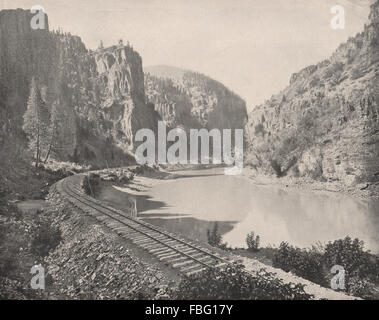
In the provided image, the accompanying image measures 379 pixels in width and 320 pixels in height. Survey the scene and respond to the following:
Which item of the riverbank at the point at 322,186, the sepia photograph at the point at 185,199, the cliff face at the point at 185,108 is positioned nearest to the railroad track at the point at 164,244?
the sepia photograph at the point at 185,199

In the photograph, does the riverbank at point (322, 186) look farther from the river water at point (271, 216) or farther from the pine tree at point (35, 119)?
the pine tree at point (35, 119)

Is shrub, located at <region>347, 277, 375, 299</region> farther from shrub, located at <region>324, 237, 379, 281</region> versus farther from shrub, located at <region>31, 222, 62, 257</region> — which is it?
shrub, located at <region>31, 222, 62, 257</region>

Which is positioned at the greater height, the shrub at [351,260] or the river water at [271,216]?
the shrub at [351,260]

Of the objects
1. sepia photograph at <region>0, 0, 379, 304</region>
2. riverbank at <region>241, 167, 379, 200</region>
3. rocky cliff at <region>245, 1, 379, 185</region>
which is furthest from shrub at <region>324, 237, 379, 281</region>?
rocky cliff at <region>245, 1, 379, 185</region>

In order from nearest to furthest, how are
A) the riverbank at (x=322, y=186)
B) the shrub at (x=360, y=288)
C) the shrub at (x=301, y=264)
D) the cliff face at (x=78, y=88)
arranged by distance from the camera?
the shrub at (x=360, y=288), the shrub at (x=301, y=264), the riverbank at (x=322, y=186), the cliff face at (x=78, y=88)

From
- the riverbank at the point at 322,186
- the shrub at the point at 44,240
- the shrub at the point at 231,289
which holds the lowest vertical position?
the riverbank at the point at 322,186

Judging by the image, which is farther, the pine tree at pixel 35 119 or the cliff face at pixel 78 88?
the cliff face at pixel 78 88

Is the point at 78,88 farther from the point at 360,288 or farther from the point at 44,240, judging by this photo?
the point at 360,288
